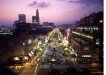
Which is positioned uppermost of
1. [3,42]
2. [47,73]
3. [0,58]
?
[3,42]

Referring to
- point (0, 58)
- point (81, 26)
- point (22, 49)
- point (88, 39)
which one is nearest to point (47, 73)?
point (0, 58)

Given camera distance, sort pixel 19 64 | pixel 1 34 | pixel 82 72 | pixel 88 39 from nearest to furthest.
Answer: pixel 82 72
pixel 1 34
pixel 19 64
pixel 88 39

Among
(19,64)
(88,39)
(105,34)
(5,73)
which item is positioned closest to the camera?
(105,34)

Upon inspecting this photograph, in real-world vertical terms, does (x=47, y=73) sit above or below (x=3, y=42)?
below

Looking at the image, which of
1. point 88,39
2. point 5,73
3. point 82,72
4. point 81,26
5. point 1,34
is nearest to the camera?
point 5,73

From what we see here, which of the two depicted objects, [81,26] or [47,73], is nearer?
[47,73]

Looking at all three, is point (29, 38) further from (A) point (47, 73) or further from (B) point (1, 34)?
(A) point (47, 73)

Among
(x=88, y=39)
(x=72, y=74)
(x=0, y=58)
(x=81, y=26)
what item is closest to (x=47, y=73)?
(x=72, y=74)

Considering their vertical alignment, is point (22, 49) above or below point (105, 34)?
below

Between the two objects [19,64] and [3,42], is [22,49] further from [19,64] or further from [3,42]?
[3,42]
